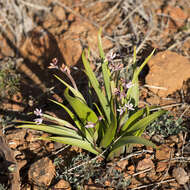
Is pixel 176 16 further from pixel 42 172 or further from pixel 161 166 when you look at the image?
pixel 42 172

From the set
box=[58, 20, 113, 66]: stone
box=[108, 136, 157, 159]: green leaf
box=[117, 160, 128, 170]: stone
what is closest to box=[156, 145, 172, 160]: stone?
box=[117, 160, 128, 170]: stone

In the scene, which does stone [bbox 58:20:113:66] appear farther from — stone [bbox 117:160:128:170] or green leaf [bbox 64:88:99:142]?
stone [bbox 117:160:128:170]

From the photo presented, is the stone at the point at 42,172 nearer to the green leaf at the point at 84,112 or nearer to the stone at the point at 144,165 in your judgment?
the green leaf at the point at 84,112

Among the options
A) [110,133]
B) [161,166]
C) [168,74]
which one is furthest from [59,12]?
[161,166]

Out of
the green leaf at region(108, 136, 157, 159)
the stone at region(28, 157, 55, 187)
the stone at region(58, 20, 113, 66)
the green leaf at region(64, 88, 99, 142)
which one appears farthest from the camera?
the stone at region(58, 20, 113, 66)

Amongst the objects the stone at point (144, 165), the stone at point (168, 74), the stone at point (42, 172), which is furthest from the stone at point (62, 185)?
the stone at point (168, 74)

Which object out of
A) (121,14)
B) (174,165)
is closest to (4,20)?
(121,14)

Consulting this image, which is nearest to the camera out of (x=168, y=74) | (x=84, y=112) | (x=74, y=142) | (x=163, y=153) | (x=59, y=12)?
(x=84, y=112)
